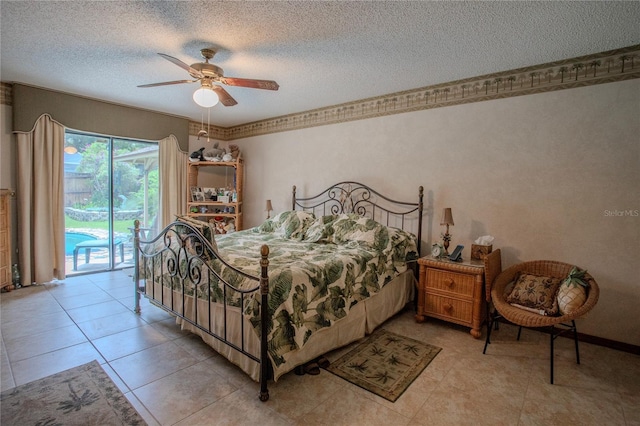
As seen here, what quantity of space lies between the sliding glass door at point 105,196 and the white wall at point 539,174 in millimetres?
3740

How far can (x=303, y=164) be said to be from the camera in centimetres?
504

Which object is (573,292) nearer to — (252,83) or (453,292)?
(453,292)

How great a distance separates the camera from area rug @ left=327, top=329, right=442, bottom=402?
226cm

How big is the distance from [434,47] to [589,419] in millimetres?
2868

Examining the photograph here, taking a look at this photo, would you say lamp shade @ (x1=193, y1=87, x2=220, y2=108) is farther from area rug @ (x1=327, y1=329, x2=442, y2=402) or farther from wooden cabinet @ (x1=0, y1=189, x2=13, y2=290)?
wooden cabinet @ (x1=0, y1=189, x2=13, y2=290)

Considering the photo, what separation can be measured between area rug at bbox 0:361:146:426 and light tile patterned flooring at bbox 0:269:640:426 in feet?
0.28

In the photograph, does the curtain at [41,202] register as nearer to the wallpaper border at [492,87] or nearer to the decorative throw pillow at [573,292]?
the wallpaper border at [492,87]

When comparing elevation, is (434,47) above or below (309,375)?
above

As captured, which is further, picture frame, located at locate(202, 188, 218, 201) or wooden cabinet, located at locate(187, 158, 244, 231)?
picture frame, located at locate(202, 188, 218, 201)

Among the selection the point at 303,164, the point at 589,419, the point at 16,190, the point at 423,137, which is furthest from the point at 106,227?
the point at 589,419

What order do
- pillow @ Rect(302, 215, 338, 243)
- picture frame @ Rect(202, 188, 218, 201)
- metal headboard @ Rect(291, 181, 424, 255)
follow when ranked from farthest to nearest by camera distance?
picture frame @ Rect(202, 188, 218, 201), metal headboard @ Rect(291, 181, 424, 255), pillow @ Rect(302, 215, 338, 243)

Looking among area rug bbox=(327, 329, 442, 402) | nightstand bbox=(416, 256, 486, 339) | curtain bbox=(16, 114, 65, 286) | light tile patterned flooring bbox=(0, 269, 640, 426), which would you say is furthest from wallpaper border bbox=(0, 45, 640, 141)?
area rug bbox=(327, 329, 442, 402)

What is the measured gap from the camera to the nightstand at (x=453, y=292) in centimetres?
298

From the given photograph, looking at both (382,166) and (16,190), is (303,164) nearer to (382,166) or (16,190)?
(382,166)
